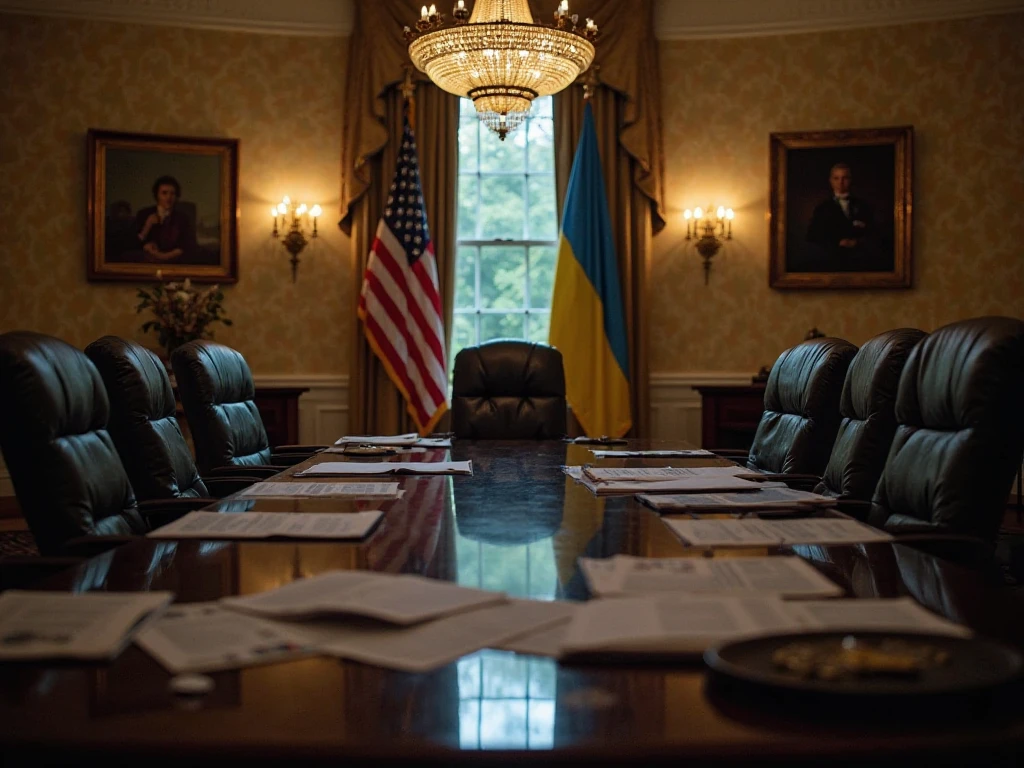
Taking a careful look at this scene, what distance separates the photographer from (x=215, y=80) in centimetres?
624

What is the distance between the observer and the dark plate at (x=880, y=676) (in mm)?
800

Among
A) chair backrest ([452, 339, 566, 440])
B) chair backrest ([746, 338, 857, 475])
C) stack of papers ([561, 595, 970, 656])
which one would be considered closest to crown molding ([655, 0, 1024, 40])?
chair backrest ([452, 339, 566, 440])

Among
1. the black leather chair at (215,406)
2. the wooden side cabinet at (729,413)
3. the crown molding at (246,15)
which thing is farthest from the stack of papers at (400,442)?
the crown molding at (246,15)

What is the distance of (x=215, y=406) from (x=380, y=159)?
10.6 ft

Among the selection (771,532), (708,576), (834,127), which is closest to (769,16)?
(834,127)

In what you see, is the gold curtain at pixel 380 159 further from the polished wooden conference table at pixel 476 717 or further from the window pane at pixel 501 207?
the polished wooden conference table at pixel 476 717

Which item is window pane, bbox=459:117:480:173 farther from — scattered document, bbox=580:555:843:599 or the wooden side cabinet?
scattered document, bbox=580:555:843:599

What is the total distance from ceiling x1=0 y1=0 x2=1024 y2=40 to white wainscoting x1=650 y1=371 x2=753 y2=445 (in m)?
2.00

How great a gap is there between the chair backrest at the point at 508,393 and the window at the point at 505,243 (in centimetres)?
184

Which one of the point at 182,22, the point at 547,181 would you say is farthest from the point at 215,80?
the point at 547,181

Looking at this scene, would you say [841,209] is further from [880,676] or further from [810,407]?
[880,676]

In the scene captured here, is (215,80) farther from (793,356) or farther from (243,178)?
(793,356)

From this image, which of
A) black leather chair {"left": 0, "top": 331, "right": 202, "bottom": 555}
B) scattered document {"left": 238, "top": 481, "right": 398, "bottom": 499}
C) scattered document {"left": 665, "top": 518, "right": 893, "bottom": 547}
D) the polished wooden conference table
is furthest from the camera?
scattered document {"left": 238, "top": 481, "right": 398, "bottom": 499}

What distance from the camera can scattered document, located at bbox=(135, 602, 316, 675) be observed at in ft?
3.14
